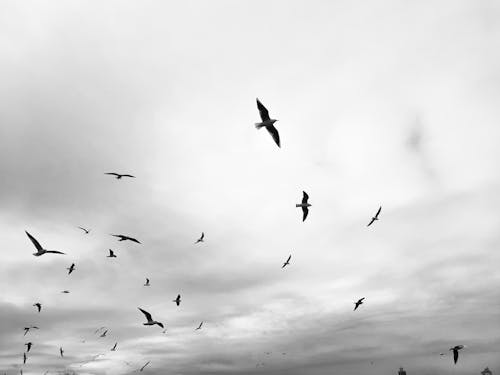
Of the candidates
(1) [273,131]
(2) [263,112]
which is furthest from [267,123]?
(2) [263,112]

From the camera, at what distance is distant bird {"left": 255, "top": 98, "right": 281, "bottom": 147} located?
33844mm

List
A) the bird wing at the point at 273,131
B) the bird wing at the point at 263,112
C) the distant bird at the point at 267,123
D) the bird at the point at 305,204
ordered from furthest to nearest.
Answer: the bird at the point at 305,204 < the bird wing at the point at 273,131 < the distant bird at the point at 267,123 < the bird wing at the point at 263,112

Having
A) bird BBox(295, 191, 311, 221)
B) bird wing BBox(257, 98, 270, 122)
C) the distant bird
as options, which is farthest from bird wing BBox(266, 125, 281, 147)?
bird BBox(295, 191, 311, 221)

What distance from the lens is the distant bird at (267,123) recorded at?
3384 cm

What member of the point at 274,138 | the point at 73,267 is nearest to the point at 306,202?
the point at 274,138

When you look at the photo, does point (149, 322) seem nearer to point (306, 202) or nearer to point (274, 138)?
point (306, 202)

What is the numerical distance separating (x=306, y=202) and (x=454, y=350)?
90.0 ft

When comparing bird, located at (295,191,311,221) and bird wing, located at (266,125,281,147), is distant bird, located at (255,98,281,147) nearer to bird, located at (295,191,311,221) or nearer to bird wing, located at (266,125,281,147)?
bird wing, located at (266,125,281,147)

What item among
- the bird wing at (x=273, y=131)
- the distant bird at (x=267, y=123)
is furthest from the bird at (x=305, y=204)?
the distant bird at (x=267, y=123)

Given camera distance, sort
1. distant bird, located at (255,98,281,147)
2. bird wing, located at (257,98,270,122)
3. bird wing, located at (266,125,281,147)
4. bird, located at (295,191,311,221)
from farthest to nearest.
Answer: bird, located at (295,191,311,221) → bird wing, located at (266,125,281,147) → distant bird, located at (255,98,281,147) → bird wing, located at (257,98,270,122)

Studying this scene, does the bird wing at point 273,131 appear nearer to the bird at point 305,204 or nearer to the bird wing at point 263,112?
the bird wing at point 263,112

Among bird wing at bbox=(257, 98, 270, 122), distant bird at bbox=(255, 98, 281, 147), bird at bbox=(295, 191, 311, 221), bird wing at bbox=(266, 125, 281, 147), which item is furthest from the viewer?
bird at bbox=(295, 191, 311, 221)

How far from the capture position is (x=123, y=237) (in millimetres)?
51375

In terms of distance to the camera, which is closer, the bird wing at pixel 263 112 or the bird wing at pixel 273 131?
the bird wing at pixel 263 112
